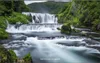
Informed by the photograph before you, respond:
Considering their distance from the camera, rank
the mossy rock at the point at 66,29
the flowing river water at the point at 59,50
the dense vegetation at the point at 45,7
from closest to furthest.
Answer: the flowing river water at the point at 59,50 → the mossy rock at the point at 66,29 → the dense vegetation at the point at 45,7

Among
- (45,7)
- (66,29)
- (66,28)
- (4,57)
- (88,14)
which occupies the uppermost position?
(45,7)

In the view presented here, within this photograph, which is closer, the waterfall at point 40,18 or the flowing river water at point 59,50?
the flowing river water at point 59,50

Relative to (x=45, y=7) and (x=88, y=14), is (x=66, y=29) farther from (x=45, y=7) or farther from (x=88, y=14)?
(x=45, y=7)

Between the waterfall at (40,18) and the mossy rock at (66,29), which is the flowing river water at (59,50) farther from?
the waterfall at (40,18)

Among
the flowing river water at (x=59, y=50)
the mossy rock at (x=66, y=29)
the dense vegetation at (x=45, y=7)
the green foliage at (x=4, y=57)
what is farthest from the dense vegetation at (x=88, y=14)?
the dense vegetation at (x=45, y=7)

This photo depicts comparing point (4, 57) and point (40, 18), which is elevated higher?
point (40, 18)

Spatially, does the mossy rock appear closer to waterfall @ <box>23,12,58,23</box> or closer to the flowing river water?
the flowing river water

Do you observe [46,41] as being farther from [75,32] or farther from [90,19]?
[90,19]

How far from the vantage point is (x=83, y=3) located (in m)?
53.2

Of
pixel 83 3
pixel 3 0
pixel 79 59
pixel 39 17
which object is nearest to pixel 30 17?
pixel 39 17

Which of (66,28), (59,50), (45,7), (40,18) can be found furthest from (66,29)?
(45,7)

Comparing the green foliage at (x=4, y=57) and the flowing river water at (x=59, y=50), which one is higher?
the green foliage at (x=4, y=57)

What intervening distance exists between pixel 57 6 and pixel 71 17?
45.2 m

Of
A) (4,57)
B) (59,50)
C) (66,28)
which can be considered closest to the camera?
(4,57)
